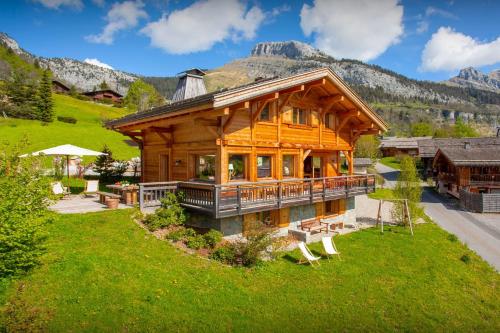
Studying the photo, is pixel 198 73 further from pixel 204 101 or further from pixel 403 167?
pixel 403 167

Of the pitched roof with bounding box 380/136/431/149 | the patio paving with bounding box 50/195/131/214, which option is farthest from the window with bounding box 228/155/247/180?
the pitched roof with bounding box 380/136/431/149

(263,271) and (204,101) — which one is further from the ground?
(204,101)

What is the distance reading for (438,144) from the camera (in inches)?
1839

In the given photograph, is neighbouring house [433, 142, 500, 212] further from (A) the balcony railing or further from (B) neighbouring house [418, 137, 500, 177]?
(B) neighbouring house [418, 137, 500, 177]

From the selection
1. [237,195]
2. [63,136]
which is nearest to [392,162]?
[63,136]

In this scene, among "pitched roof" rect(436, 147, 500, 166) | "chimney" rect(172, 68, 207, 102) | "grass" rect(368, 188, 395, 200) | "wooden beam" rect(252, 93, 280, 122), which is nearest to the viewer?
"wooden beam" rect(252, 93, 280, 122)

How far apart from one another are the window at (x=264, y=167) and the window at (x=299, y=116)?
2841 millimetres

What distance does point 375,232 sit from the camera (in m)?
17.4

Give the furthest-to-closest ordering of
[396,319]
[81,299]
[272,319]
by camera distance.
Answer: [396,319], [272,319], [81,299]

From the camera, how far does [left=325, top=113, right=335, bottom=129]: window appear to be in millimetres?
19053

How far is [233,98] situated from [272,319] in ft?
25.8

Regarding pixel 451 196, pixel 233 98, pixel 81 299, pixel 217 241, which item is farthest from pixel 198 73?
A: pixel 451 196

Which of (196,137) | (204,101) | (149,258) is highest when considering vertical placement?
(204,101)

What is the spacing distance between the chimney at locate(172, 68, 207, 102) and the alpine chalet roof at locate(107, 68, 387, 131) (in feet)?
15.8
